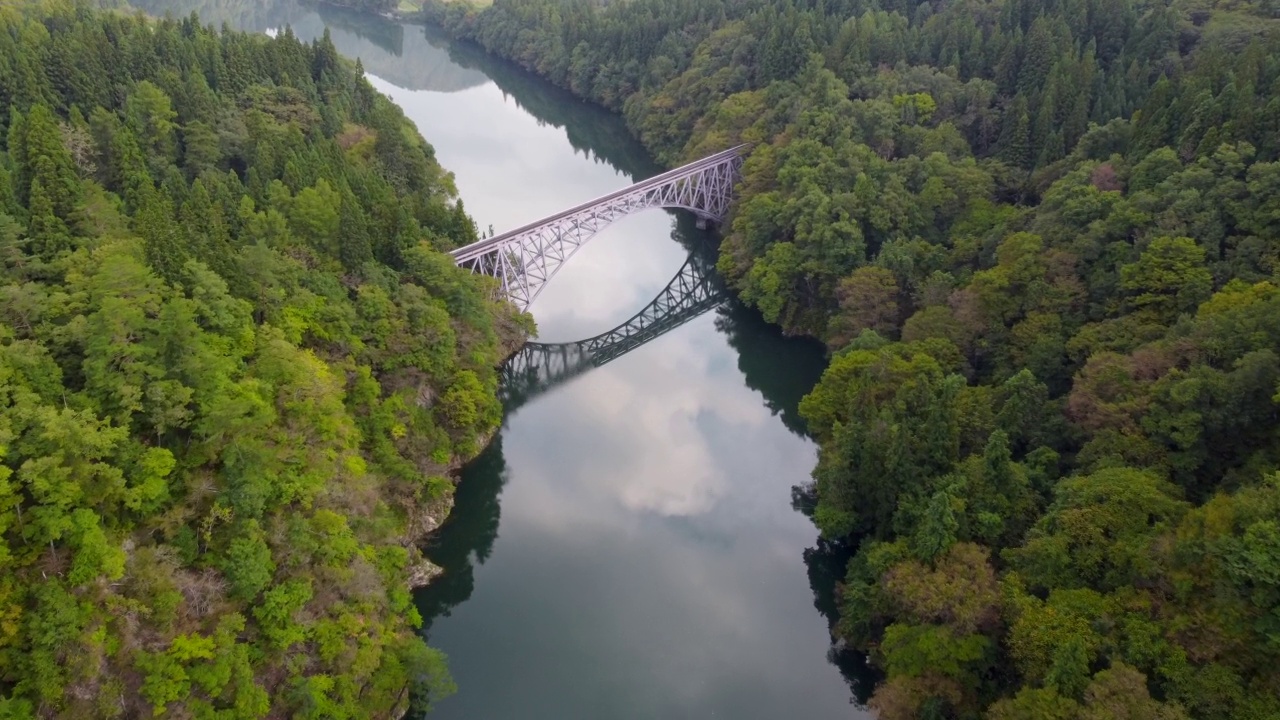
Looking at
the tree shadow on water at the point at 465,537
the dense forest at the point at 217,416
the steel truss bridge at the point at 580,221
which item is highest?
the dense forest at the point at 217,416

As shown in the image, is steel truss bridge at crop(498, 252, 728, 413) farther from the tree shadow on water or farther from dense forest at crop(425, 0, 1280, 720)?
the tree shadow on water

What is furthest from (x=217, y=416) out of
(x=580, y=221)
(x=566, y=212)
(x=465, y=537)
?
(x=580, y=221)

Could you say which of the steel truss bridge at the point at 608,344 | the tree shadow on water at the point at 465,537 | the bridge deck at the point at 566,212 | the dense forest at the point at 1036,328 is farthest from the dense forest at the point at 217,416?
the dense forest at the point at 1036,328

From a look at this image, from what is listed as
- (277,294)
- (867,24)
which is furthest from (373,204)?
(867,24)

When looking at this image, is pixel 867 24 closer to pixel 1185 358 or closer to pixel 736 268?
pixel 736 268

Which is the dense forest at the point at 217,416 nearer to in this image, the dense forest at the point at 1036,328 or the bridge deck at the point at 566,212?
the bridge deck at the point at 566,212

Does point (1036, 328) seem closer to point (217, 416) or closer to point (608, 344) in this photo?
point (608, 344)
